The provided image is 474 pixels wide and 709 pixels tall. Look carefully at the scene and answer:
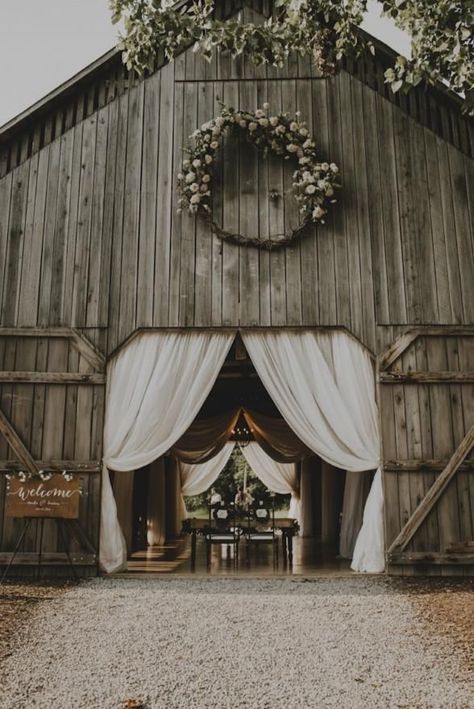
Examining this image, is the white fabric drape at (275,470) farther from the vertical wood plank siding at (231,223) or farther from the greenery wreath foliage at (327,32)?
the greenery wreath foliage at (327,32)

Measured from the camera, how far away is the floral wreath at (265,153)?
23.4ft

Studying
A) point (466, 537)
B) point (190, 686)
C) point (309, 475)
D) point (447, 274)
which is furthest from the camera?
point (309, 475)

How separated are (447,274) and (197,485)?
28.1ft

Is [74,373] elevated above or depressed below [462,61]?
below

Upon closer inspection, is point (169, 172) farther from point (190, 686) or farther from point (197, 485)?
point (197, 485)

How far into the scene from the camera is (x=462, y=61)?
204 inches

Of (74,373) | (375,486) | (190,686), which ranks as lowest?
(190,686)

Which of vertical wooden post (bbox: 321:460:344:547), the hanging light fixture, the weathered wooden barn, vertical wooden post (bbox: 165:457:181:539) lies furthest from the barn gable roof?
vertical wooden post (bbox: 165:457:181:539)

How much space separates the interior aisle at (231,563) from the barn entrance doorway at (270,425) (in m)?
0.06

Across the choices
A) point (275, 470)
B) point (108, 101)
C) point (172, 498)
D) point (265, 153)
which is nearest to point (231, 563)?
point (265, 153)

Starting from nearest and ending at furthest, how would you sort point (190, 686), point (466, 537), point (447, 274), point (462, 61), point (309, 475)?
point (190, 686), point (462, 61), point (466, 537), point (447, 274), point (309, 475)

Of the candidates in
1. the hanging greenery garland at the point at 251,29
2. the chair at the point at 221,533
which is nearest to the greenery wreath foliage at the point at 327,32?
the hanging greenery garland at the point at 251,29

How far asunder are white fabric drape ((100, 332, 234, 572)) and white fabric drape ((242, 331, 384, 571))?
58 cm

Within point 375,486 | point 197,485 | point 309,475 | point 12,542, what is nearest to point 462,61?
point 375,486
